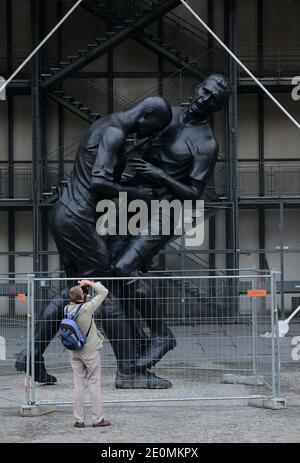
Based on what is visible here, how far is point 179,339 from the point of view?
10062 millimetres

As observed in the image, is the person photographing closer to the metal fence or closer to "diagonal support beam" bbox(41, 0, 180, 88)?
the metal fence

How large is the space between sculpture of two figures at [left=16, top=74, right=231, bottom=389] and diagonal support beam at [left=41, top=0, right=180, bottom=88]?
1089 centimetres

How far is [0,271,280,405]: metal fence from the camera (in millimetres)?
7969

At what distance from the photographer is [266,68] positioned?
2097 centimetres

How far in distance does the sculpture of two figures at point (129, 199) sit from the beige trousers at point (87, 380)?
160cm

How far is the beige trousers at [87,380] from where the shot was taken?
6.77m

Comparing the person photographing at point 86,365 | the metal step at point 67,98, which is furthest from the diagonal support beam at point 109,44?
the person photographing at point 86,365

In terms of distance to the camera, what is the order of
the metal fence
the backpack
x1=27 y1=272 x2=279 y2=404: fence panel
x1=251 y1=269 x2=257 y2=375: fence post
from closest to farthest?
the backpack
the metal fence
x1=27 y1=272 x2=279 y2=404: fence panel
x1=251 y1=269 x2=257 y2=375: fence post

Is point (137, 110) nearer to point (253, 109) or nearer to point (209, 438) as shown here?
point (209, 438)

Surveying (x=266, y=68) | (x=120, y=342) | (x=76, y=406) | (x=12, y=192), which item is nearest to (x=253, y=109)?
(x=266, y=68)

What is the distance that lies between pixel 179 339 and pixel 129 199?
2244 millimetres

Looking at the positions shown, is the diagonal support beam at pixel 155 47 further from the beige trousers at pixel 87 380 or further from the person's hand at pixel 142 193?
the beige trousers at pixel 87 380

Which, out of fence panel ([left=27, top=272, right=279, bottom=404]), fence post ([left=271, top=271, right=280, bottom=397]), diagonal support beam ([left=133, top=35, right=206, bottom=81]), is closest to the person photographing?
fence panel ([left=27, top=272, right=279, bottom=404])
